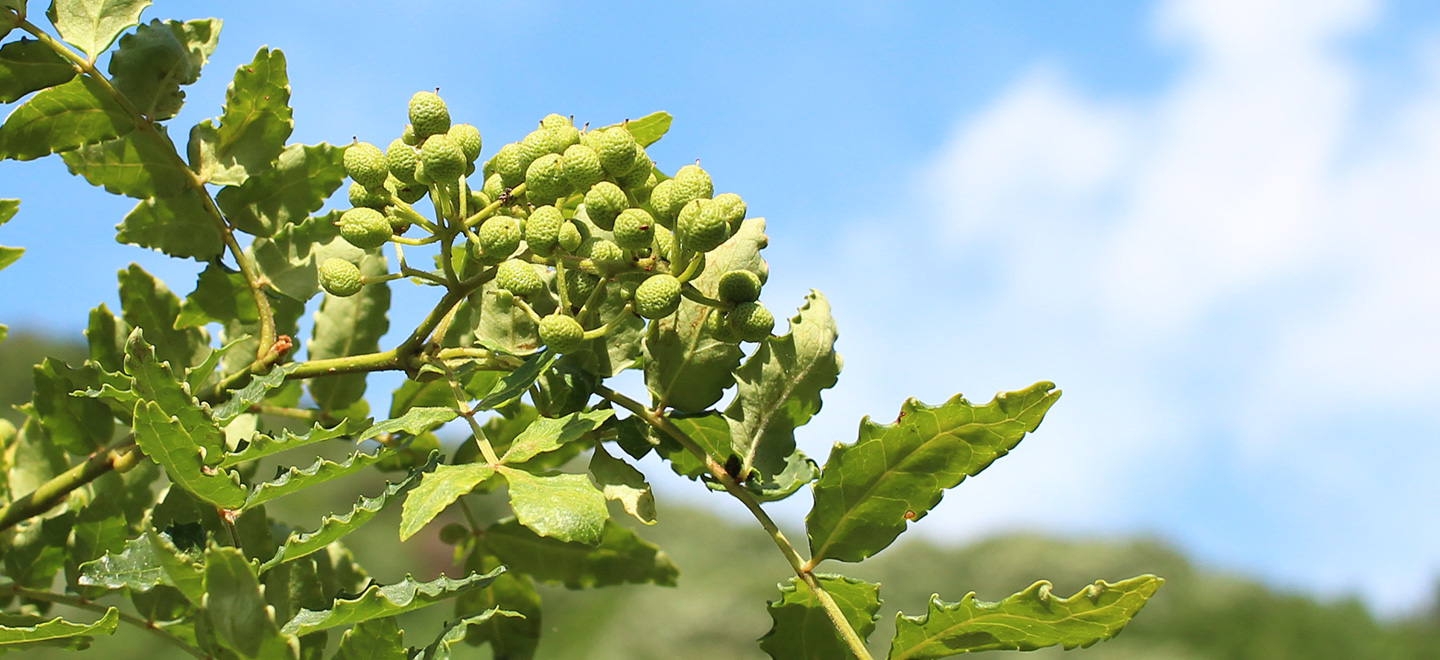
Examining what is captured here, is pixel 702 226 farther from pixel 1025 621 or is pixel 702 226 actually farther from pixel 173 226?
pixel 173 226

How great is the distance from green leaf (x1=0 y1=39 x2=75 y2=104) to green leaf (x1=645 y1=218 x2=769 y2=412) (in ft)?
3.38

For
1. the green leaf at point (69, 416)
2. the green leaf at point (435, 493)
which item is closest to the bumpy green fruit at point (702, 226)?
the green leaf at point (435, 493)

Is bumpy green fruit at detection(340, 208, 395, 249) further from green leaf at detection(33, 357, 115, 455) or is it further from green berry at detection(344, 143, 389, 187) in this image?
green leaf at detection(33, 357, 115, 455)

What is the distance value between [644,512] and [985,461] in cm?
43

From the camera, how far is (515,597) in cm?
212

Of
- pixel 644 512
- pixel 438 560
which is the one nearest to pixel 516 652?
pixel 644 512

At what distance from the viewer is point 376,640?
136cm

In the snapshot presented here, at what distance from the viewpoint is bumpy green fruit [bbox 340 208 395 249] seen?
147 centimetres

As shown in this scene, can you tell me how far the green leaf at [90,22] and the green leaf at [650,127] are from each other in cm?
85

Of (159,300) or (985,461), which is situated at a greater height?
(159,300)

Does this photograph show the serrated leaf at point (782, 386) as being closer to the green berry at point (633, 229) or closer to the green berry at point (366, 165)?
the green berry at point (633, 229)

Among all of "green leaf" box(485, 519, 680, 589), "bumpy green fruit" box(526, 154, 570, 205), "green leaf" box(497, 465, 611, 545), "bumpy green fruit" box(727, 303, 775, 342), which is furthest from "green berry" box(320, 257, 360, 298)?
"green leaf" box(485, 519, 680, 589)

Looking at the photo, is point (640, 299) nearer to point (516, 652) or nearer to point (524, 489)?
point (524, 489)

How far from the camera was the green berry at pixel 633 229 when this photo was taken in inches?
53.7
